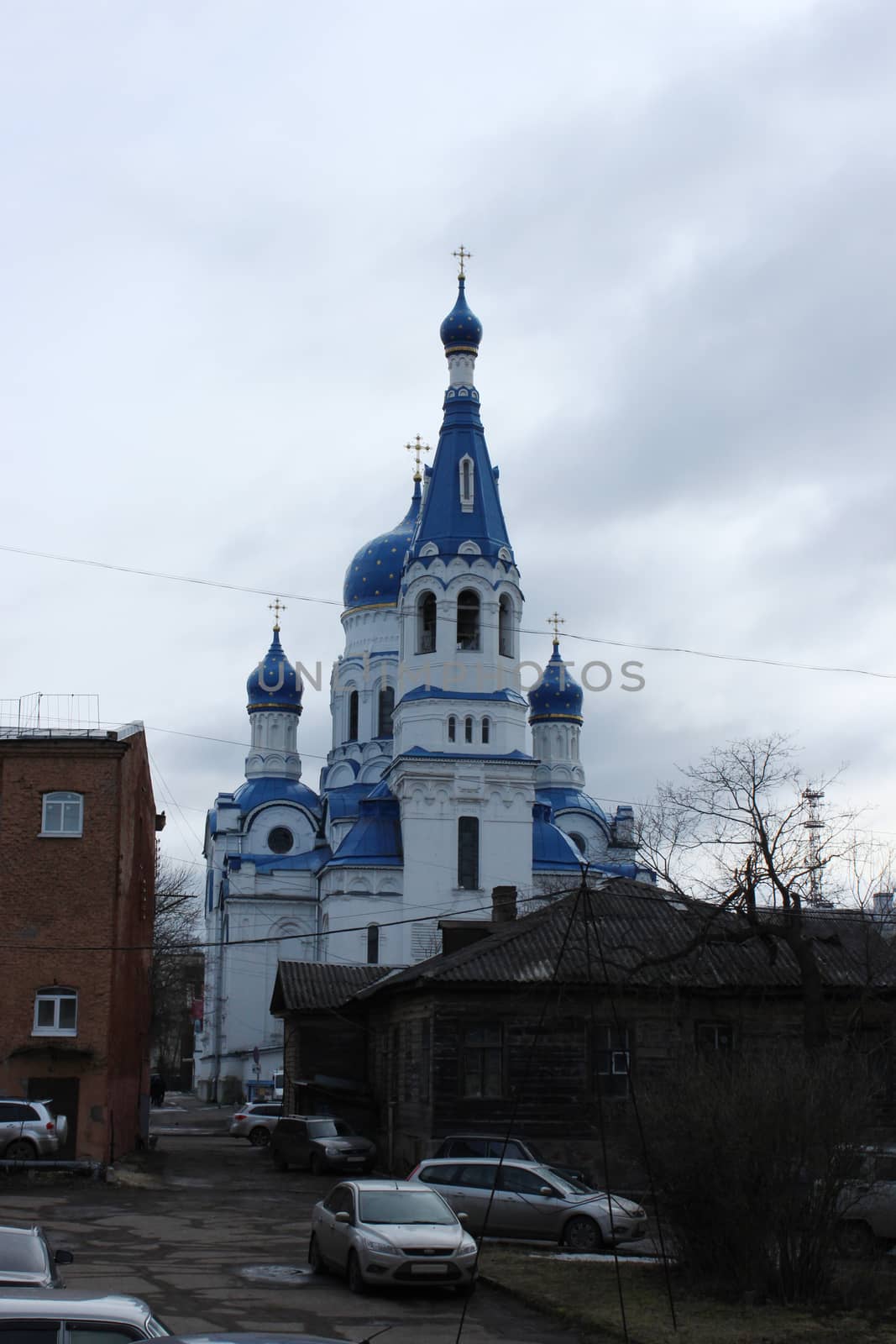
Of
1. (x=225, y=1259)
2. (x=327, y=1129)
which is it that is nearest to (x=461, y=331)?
(x=327, y=1129)

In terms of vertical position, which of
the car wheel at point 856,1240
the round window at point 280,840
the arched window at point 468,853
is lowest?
the car wheel at point 856,1240

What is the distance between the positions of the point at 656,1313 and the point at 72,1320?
745cm

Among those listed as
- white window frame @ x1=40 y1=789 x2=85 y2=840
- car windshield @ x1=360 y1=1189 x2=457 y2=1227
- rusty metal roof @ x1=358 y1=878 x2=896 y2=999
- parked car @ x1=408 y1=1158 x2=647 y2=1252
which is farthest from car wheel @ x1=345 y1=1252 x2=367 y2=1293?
white window frame @ x1=40 y1=789 x2=85 y2=840

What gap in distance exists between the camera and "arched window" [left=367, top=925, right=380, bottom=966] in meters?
54.2

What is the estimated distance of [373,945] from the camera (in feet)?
179

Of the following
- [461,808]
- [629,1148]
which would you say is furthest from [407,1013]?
[461,808]

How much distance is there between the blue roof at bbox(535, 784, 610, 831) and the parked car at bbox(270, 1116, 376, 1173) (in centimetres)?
4161

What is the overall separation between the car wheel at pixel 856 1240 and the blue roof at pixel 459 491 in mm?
38263

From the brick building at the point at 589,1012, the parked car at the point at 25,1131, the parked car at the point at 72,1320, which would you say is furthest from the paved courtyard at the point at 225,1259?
the parked car at the point at 72,1320

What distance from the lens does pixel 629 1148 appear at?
15.2 m

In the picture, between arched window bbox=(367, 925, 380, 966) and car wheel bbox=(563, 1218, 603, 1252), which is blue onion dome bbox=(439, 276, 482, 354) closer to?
arched window bbox=(367, 925, 380, 966)

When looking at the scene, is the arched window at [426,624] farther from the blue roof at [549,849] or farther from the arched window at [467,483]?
the blue roof at [549,849]

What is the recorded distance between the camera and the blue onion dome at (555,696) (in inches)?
2879

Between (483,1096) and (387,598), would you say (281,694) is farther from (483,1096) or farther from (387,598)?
(483,1096)
